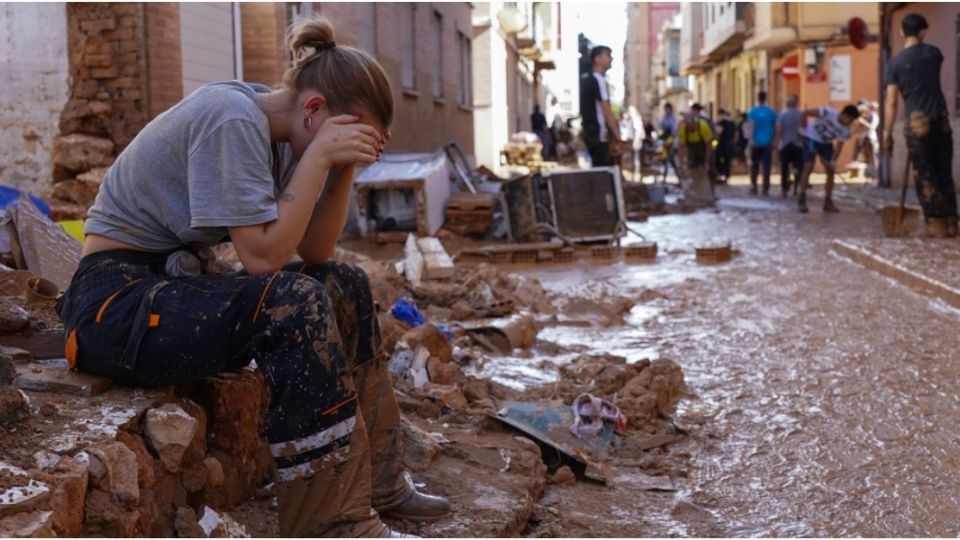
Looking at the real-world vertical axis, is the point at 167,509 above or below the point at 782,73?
below

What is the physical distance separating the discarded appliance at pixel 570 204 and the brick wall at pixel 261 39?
2880mm

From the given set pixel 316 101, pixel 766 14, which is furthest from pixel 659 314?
pixel 766 14

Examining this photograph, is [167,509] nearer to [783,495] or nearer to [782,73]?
[783,495]

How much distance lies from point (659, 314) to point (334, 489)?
549cm

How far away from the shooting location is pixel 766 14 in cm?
3562

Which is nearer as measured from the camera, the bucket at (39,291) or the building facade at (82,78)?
the bucket at (39,291)

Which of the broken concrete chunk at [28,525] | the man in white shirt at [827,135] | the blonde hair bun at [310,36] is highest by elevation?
the man in white shirt at [827,135]

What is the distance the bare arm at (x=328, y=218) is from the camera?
3.26 meters

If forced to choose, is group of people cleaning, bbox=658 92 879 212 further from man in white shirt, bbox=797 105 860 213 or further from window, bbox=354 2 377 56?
window, bbox=354 2 377 56

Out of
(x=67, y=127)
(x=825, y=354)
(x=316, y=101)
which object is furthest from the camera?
(x=67, y=127)

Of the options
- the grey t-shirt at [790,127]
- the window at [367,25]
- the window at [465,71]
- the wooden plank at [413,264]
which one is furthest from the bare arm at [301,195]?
the window at [465,71]

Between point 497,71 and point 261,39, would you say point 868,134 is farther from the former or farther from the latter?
point 261,39

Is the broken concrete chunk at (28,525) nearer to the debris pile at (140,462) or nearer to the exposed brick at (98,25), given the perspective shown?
the debris pile at (140,462)

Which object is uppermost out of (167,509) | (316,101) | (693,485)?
(316,101)
